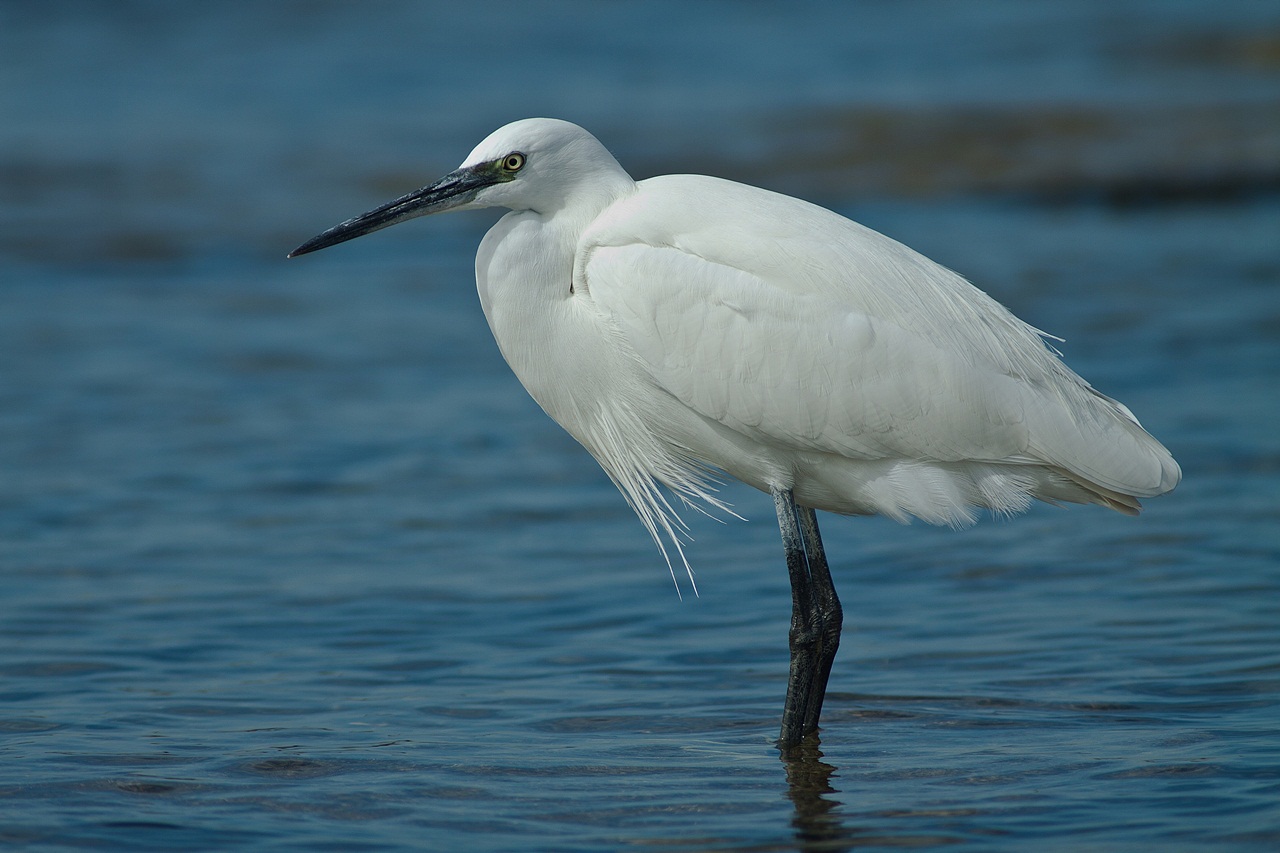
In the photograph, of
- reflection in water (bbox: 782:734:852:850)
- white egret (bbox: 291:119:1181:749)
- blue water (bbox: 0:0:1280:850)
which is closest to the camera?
reflection in water (bbox: 782:734:852:850)

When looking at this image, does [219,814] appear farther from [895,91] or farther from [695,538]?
[895,91]

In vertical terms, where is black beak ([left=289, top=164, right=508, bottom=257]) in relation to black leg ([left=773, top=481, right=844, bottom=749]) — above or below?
above

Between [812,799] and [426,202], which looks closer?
[812,799]

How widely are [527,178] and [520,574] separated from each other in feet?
6.60

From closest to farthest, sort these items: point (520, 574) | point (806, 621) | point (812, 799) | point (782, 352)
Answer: point (812, 799) < point (782, 352) < point (806, 621) < point (520, 574)

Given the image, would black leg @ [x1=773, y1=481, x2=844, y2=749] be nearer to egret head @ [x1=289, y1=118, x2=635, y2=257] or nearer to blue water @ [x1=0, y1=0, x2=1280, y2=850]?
blue water @ [x1=0, y1=0, x2=1280, y2=850]

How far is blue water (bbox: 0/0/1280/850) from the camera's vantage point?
3.91 meters

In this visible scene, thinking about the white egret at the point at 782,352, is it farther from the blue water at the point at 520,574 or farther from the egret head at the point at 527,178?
the blue water at the point at 520,574

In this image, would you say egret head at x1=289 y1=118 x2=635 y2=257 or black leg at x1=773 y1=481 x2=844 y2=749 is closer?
egret head at x1=289 y1=118 x2=635 y2=257

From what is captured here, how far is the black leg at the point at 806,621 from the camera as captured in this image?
4.43 meters

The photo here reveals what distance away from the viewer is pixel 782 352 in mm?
4301

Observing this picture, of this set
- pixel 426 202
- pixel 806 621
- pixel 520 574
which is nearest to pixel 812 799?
pixel 806 621

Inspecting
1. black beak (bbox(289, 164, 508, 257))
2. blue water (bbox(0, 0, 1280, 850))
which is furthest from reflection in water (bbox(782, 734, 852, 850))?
black beak (bbox(289, 164, 508, 257))

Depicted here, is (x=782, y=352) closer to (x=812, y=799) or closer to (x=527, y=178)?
(x=527, y=178)
